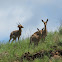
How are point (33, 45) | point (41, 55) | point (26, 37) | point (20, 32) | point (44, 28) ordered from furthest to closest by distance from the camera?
point (20, 32) → point (26, 37) → point (44, 28) → point (33, 45) → point (41, 55)

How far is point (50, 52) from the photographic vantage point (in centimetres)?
933

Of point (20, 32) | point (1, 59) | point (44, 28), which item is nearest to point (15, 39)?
point (20, 32)

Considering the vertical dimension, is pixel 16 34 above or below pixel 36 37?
above

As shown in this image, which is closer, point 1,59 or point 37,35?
point 1,59

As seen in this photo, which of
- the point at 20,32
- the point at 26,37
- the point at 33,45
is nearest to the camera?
the point at 33,45

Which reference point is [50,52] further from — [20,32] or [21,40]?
[20,32]

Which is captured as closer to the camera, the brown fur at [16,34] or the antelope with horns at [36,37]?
the antelope with horns at [36,37]

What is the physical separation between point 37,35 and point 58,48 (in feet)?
5.85

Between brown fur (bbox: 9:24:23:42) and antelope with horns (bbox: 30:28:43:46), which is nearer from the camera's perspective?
antelope with horns (bbox: 30:28:43:46)

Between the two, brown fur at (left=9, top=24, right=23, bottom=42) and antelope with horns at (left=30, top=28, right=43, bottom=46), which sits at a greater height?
brown fur at (left=9, top=24, right=23, bottom=42)

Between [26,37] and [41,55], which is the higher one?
[26,37]

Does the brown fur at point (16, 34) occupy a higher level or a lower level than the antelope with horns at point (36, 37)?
higher

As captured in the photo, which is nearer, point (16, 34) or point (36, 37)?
point (36, 37)

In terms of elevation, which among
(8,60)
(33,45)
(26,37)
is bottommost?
(8,60)
